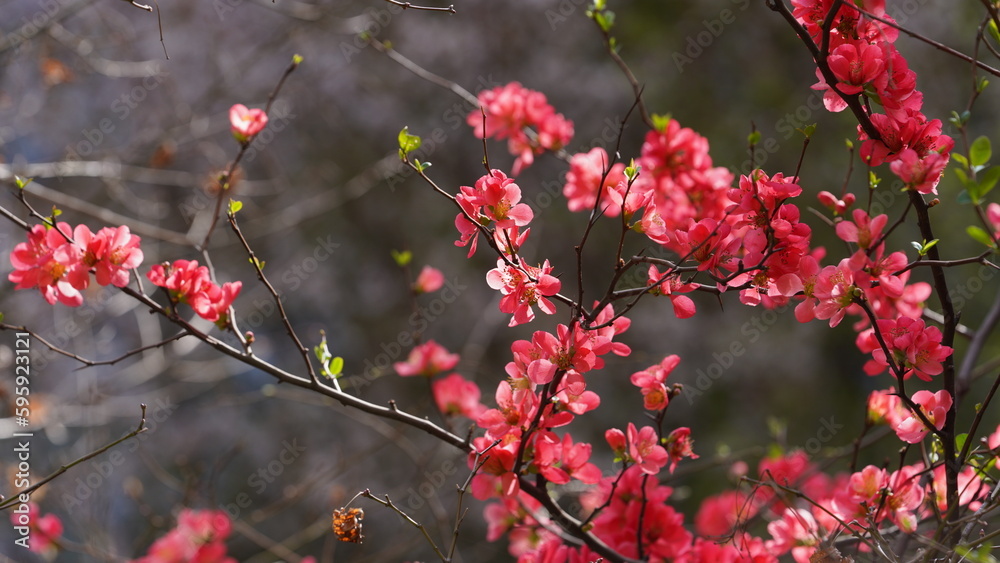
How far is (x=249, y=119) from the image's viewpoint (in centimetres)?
109

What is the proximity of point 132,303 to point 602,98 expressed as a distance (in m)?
2.29

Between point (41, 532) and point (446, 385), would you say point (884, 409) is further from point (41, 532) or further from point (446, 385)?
point (41, 532)

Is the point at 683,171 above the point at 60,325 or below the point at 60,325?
above

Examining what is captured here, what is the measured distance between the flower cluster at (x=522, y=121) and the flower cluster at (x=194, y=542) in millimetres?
933

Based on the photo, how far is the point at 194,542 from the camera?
142 centimetres

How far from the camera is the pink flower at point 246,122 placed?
3.51 ft

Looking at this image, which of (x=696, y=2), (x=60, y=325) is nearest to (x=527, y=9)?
(x=696, y=2)

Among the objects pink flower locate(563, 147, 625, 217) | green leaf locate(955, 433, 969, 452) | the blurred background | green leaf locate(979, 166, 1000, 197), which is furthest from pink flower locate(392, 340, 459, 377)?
the blurred background

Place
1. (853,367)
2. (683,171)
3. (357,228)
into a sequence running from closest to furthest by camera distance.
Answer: (683,171), (853,367), (357,228)

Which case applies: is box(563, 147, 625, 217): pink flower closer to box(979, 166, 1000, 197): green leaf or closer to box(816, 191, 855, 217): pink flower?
box(816, 191, 855, 217): pink flower

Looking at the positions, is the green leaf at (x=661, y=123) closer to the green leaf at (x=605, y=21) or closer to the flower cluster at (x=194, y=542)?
the green leaf at (x=605, y=21)

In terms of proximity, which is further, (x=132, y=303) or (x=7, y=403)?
(x=132, y=303)

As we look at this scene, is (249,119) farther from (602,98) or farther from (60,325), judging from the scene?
(602,98)

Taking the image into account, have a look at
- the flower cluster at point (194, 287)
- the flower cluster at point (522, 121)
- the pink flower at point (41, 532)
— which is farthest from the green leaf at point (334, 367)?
the pink flower at point (41, 532)
